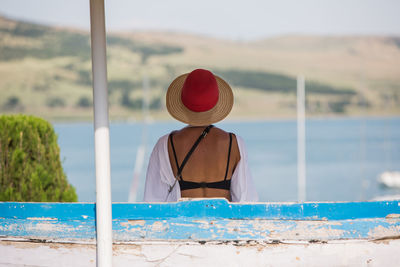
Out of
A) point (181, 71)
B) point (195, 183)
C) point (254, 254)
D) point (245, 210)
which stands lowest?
point (254, 254)

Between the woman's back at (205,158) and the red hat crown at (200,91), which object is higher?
the red hat crown at (200,91)

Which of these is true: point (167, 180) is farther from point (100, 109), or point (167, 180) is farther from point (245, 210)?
point (100, 109)

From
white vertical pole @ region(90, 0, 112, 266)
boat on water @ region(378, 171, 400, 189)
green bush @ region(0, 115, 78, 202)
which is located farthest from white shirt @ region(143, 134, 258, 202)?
boat on water @ region(378, 171, 400, 189)

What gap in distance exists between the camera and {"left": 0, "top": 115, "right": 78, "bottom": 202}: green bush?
4488mm

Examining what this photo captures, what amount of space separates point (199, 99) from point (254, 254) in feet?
2.89

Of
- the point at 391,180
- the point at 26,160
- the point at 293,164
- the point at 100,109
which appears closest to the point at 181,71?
the point at 293,164

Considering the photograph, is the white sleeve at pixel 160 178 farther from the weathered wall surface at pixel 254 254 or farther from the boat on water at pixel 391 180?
the boat on water at pixel 391 180

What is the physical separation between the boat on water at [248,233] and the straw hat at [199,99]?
511 mm

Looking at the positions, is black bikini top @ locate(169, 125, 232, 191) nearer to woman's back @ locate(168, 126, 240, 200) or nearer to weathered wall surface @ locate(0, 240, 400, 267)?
woman's back @ locate(168, 126, 240, 200)

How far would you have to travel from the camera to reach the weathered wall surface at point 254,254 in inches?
106

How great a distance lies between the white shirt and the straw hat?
171 mm

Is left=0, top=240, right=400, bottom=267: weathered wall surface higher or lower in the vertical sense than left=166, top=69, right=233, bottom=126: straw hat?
lower

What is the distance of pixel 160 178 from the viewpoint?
9.77ft

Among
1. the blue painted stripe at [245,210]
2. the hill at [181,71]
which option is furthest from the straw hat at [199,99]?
the hill at [181,71]
